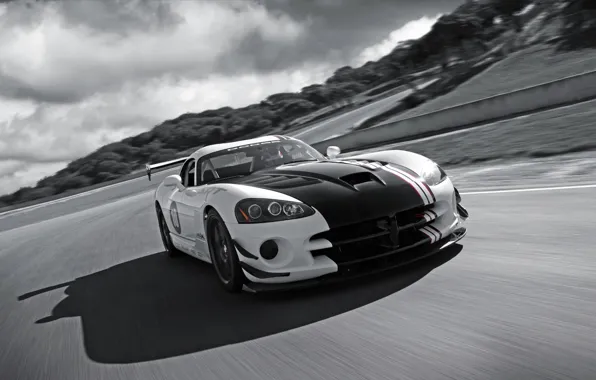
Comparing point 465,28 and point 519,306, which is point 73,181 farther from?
point 519,306

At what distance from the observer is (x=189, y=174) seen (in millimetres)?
6105

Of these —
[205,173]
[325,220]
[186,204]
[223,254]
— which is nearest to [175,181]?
[205,173]

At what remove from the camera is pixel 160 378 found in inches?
120

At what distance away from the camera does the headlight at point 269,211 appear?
4051 mm

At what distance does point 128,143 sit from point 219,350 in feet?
295

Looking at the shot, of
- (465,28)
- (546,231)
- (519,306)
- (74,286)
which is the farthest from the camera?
(465,28)

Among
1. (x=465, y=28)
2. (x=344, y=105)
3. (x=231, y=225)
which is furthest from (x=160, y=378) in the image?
(x=465, y=28)

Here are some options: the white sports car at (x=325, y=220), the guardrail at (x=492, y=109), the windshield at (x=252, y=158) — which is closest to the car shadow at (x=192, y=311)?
the white sports car at (x=325, y=220)

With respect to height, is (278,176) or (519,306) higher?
(278,176)

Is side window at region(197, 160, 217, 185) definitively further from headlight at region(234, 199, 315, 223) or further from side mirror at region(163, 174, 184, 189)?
headlight at region(234, 199, 315, 223)

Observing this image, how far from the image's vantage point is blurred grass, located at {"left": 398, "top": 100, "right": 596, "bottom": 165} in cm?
1087

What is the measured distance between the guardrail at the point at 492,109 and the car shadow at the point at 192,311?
13109mm

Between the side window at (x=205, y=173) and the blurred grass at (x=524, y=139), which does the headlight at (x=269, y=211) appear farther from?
the blurred grass at (x=524, y=139)

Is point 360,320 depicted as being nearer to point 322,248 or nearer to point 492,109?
point 322,248
